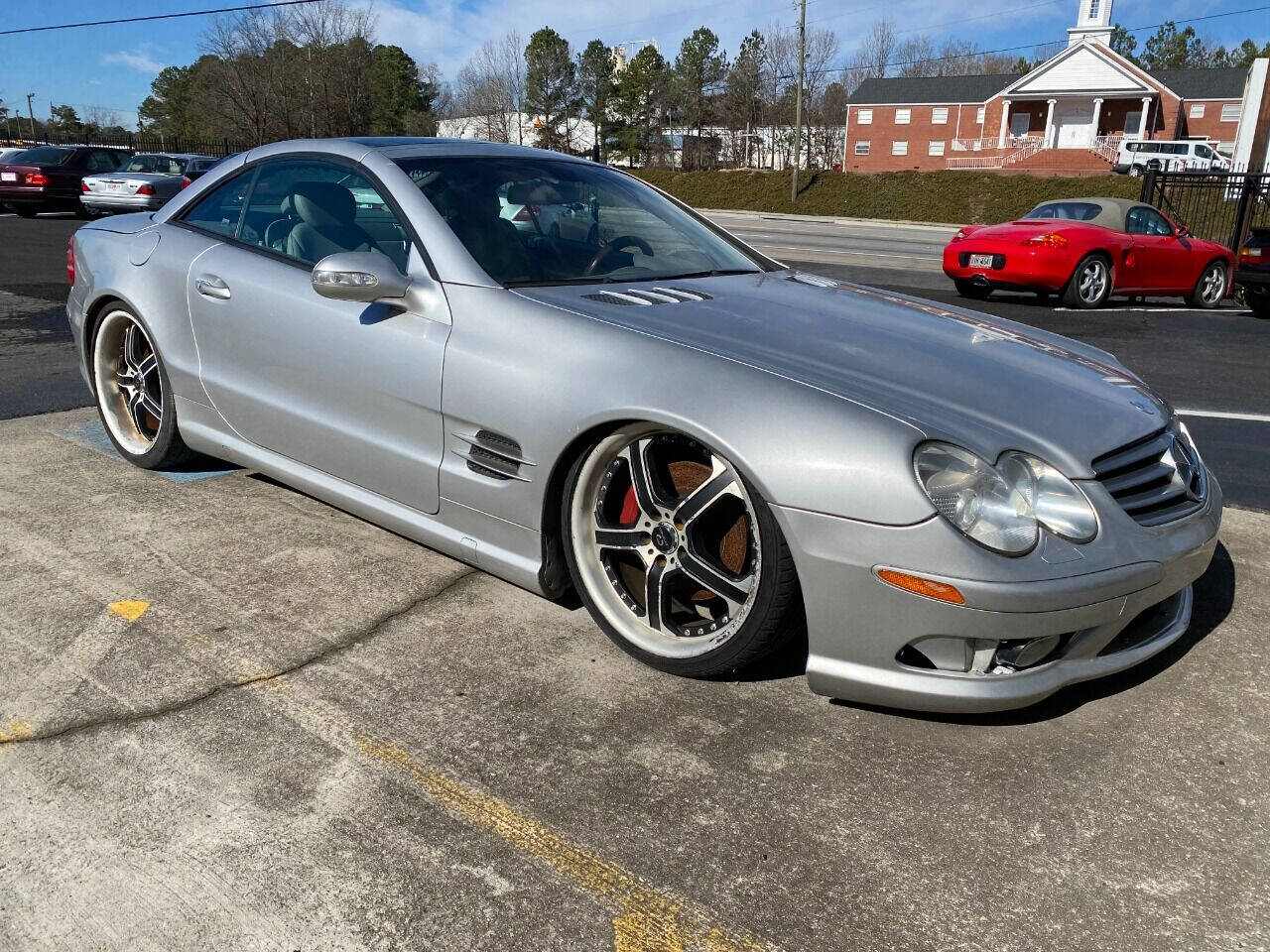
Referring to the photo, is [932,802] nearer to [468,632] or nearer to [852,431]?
[852,431]

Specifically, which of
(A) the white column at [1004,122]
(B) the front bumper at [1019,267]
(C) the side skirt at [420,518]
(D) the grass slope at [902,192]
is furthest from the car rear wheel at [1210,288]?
(A) the white column at [1004,122]

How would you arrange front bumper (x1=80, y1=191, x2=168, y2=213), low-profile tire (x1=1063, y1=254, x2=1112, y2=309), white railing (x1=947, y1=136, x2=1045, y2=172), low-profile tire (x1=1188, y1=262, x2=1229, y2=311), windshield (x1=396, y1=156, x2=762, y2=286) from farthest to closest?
white railing (x1=947, y1=136, x2=1045, y2=172)
front bumper (x1=80, y1=191, x2=168, y2=213)
low-profile tire (x1=1188, y1=262, x2=1229, y2=311)
low-profile tire (x1=1063, y1=254, x2=1112, y2=309)
windshield (x1=396, y1=156, x2=762, y2=286)

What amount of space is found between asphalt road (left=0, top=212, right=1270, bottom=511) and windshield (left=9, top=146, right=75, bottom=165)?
3174 mm

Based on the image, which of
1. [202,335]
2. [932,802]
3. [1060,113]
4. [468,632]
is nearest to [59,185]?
[202,335]

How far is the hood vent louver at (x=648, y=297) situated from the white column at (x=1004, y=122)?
6071cm

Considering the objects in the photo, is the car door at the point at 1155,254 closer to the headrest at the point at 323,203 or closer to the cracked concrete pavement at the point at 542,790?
the cracked concrete pavement at the point at 542,790

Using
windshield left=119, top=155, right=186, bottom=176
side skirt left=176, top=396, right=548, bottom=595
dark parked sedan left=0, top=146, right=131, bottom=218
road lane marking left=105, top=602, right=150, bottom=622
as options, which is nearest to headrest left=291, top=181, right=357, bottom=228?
side skirt left=176, top=396, right=548, bottom=595

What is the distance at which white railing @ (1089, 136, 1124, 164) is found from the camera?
50.8 meters

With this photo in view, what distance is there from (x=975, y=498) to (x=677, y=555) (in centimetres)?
81

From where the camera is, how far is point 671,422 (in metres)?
2.69

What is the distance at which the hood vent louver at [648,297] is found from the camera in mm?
3189

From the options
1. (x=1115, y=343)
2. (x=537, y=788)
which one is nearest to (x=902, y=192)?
(x=1115, y=343)

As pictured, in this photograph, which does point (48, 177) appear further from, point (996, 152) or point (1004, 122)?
point (1004, 122)

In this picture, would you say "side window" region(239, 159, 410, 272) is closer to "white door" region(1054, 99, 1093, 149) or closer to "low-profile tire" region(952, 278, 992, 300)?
"low-profile tire" region(952, 278, 992, 300)
